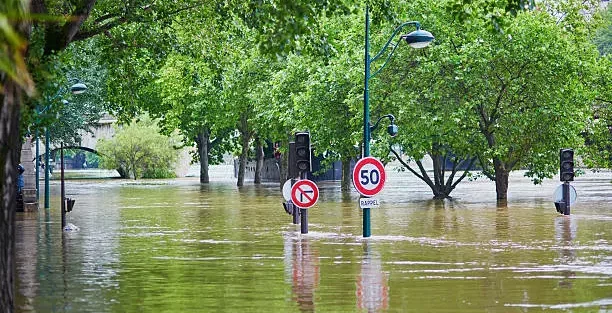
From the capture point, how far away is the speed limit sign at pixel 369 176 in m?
25.2

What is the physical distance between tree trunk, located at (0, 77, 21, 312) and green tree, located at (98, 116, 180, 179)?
95.5 metres

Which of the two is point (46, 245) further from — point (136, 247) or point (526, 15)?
point (526, 15)

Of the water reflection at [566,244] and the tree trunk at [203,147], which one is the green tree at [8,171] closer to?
the water reflection at [566,244]

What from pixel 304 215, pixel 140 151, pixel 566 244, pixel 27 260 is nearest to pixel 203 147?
pixel 140 151

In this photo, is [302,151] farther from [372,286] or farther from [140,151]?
[140,151]

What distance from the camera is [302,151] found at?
27.6 m

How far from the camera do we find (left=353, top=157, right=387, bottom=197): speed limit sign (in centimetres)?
2525

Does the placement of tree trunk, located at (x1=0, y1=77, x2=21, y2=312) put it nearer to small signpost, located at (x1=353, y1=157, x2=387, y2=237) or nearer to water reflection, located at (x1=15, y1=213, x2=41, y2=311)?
water reflection, located at (x1=15, y1=213, x2=41, y2=311)

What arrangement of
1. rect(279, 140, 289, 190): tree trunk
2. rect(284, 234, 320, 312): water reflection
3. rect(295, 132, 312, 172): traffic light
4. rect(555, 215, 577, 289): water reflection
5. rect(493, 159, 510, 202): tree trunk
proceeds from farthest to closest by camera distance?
1. rect(279, 140, 289, 190): tree trunk
2. rect(493, 159, 510, 202): tree trunk
3. rect(295, 132, 312, 172): traffic light
4. rect(555, 215, 577, 289): water reflection
5. rect(284, 234, 320, 312): water reflection

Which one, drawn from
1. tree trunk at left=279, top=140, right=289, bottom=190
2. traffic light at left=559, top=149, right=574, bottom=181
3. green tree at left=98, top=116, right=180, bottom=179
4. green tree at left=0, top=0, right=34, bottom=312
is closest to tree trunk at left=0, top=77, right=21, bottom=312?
green tree at left=0, top=0, right=34, bottom=312

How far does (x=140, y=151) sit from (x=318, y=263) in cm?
8671

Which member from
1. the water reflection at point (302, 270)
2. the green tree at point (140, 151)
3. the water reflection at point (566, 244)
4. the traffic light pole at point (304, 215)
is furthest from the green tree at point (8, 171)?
the green tree at point (140, 151)

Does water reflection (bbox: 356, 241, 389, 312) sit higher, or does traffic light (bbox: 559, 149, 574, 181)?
traffic light (bbox: 559, 149, 574, 181)

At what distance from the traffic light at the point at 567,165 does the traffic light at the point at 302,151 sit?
435 inches
